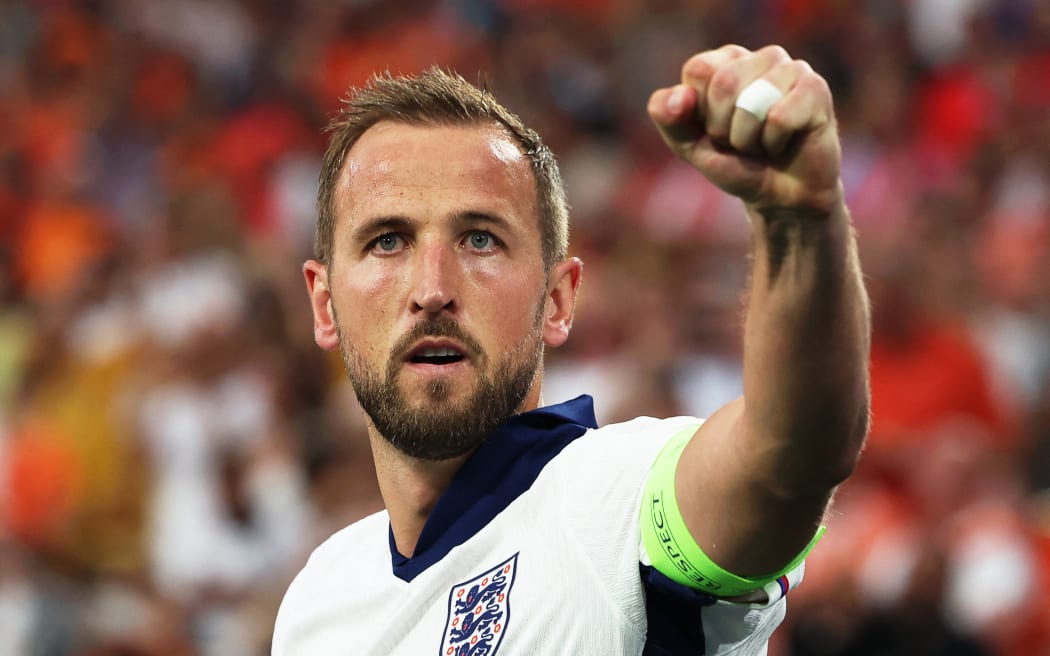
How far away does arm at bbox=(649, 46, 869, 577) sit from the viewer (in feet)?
4.98

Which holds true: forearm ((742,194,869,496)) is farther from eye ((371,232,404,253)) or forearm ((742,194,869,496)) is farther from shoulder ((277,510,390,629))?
shoulder ((277,510,390,629))

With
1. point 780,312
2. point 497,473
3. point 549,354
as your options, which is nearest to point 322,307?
point 497,473

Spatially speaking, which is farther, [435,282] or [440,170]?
[440,170]

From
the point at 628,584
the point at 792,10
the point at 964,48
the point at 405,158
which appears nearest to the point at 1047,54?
the point at 964,48

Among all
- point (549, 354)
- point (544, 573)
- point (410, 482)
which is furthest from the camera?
point (549, 354)

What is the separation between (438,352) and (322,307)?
46 cm

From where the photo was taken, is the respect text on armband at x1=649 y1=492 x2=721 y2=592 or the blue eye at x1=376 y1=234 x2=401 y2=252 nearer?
the respect text on armband at x1=649 y1=492 x2=721 y2=592

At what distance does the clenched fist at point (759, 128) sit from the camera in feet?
4.91

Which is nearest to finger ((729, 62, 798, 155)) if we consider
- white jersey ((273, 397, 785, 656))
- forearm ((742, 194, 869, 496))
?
forearm ((742, 194, 869, 496))

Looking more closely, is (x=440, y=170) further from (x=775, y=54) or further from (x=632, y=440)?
(x=775, y=54)

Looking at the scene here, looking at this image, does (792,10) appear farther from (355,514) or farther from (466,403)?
(466,403)

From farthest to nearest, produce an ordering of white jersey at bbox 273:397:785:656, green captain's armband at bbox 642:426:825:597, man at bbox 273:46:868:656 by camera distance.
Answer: white jersey at bbox 273:397:785:656 → green captain's armband at bbox 642:426:825:597 → man at bbox 273:46:868:656

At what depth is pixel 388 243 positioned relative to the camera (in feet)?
7.91

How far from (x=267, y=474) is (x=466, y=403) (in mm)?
3799
